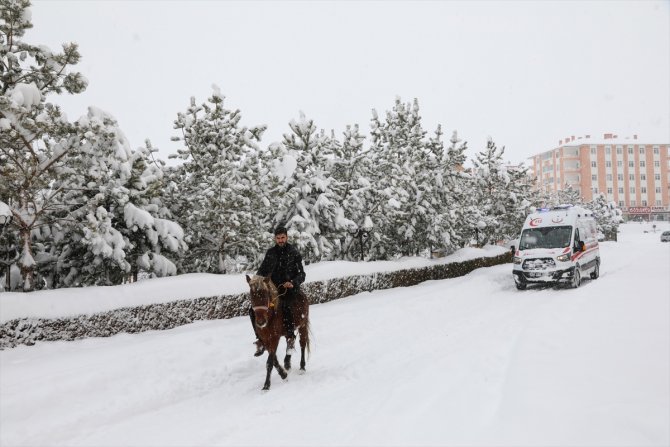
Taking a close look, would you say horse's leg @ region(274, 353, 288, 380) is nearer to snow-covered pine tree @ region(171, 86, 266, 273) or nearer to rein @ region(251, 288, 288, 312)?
rein @ region(251, 288, 288, 312)

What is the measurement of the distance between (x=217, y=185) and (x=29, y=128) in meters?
5.35

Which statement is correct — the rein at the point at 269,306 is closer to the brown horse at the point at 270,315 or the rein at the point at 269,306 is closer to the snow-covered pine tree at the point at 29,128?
the brown horse at the point at 270,315

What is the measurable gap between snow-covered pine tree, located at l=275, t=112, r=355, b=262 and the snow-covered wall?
1.64 meters

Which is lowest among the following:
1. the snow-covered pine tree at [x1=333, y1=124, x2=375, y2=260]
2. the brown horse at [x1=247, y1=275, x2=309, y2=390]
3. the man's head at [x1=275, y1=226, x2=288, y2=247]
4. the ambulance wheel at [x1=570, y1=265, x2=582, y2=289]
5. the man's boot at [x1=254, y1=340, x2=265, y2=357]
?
the ambulance wheel at [x1=570, y1=265, x2=582, y2=289]

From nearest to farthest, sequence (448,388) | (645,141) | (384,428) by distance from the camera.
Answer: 1. (384,428)
2. (448,388)
3. (645,141)

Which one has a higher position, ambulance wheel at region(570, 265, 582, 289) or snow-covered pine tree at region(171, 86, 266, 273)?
snow-covered pine tree at region(171, 86, 266, 273)

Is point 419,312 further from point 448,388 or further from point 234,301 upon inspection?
point 448,388

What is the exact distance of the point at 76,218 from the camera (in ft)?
35.8

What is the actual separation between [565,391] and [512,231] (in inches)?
1137

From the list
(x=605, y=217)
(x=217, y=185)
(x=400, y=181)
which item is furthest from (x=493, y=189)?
(x=605, y=217)

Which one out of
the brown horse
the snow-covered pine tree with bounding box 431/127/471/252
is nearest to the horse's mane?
the brown horse

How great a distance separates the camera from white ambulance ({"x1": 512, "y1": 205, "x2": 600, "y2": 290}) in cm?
1606

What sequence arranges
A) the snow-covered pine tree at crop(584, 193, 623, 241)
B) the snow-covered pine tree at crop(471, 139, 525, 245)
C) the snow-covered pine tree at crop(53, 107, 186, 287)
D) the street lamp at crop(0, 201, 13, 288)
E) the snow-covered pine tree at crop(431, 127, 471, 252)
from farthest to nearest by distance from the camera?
the snow-covered pine tree at crop(584, 193, 623, 241), the snow-covered pine tree at crop(471, 139, 525, 245), the snow-covered pine tree at crop(431, 127, 471, 252), the snow-covered pine tree at crop(53, 107, 186, 287), the street lamp at crop(0, 201, 13, 288)

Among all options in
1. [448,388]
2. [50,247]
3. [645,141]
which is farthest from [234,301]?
[645,141]
